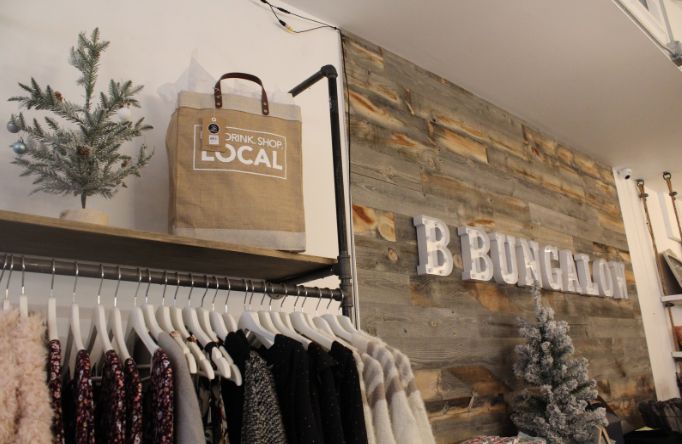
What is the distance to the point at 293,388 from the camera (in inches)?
42.8

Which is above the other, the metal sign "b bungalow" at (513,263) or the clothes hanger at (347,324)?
the metal sign "b bungalow" at (513,263)

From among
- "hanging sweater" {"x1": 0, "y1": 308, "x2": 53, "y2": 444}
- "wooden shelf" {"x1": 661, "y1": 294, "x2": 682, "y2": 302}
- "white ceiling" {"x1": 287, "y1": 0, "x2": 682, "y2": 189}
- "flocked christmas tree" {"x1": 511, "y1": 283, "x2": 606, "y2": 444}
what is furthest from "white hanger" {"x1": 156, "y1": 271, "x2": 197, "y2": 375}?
"wooden shelf" {"x1": 661, "y1": 294, "x2": 682, "y2": 302}

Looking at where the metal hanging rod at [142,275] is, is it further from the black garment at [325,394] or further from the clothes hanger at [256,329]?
the black garment at [325,394]

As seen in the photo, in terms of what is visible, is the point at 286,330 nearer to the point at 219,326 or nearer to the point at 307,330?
the point at 307,330

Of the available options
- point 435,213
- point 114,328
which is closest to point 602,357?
point 435,213

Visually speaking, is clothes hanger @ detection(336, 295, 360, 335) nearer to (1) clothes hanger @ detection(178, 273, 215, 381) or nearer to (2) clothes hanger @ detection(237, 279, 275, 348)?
(2) clothes hanger @ detection(237, 279, 275, 348)

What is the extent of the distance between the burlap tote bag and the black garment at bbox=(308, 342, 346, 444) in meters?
0.34

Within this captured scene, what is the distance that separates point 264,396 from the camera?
3.51ft

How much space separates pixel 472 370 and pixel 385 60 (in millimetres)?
1469

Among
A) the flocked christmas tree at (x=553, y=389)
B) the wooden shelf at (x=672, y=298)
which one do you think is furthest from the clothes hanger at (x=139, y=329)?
the wooden shelf at (x=672, y=298)

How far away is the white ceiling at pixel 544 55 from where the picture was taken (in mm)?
2289

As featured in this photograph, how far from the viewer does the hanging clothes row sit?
0.88 m

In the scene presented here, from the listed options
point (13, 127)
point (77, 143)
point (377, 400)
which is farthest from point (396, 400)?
point (13, 127)

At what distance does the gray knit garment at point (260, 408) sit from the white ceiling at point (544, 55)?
1.62 meters
